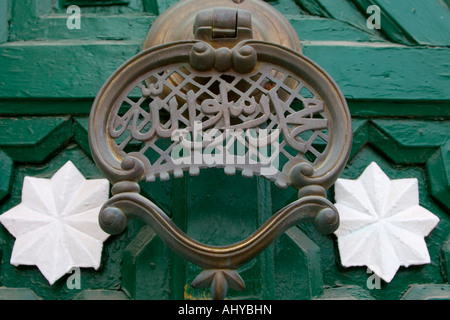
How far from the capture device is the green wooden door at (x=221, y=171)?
0.95m

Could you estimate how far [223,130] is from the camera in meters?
0.81

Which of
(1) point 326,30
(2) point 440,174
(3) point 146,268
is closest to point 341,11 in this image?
(1) point 326,30

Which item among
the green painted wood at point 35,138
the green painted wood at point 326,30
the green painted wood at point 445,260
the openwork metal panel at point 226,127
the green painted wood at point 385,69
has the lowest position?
the green painted wood at point 445,260

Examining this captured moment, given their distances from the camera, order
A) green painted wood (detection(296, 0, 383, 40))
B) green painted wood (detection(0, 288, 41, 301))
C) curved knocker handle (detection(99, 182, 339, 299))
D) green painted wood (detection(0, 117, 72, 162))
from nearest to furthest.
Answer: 1. curved knocker handle (detection(99, 182, 339, 299))
2. green painted wood (detection(0, 288, 41, 301))
3. green painted wood (detection(0, 117, 72, 162))
4. green painted wood (detection(296, 0, 383, 40))

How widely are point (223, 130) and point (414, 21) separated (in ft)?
1.72

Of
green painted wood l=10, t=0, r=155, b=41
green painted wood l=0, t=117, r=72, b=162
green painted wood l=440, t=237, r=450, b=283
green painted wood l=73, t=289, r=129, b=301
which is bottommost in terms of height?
green painted wood l=73, t=289, r=129, b=301

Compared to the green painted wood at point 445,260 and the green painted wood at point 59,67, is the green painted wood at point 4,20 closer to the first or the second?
the green painted wood at point 59,67

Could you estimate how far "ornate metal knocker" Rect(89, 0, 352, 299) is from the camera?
2.43ft

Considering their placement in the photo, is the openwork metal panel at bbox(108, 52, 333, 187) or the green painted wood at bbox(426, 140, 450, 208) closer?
the openwork metal panel at bbox(108, 52, 333, 187)

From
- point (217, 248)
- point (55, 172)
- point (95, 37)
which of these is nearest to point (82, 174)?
point (55, 172)

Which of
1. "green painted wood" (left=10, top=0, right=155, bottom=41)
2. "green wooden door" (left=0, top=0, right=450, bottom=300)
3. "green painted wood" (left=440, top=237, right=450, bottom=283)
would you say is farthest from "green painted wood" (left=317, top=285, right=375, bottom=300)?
"green painted wood" (left=10, top=0, right=155, bottom=41)

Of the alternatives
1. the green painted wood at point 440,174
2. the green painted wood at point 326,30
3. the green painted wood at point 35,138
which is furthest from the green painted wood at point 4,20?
the green painted wood at point 440,174

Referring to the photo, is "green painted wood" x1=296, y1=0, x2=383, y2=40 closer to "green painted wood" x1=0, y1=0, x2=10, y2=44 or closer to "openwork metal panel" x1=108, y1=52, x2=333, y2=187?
"openwork metal panel" x1=108, y1=52, x2=333, y2=187

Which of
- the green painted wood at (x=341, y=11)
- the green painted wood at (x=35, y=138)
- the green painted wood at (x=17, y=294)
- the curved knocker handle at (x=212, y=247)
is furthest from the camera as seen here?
the green painted wood at (x=341, y=11)
